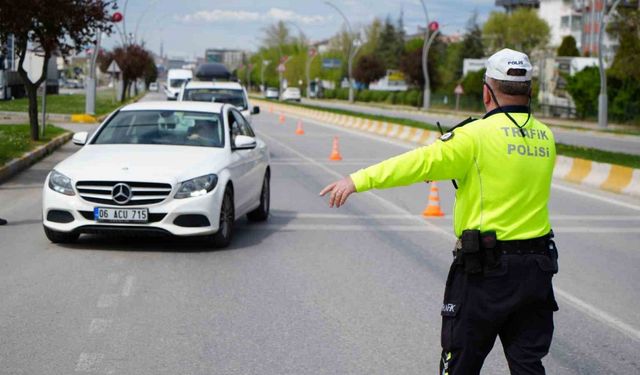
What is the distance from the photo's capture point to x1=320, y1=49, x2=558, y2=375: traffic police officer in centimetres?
428

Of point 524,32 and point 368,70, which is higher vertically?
point 524,32

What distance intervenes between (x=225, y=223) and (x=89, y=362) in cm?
479

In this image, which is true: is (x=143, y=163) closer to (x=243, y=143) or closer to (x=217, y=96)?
(x=243, y=143)

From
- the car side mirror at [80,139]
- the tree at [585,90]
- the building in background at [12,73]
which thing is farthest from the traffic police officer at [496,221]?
the tree at [585,90]

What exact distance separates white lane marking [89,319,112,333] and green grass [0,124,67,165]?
1299 cm

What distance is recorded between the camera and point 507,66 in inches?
171

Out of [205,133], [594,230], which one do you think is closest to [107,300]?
[205,133]

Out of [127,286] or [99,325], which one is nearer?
[99,325]

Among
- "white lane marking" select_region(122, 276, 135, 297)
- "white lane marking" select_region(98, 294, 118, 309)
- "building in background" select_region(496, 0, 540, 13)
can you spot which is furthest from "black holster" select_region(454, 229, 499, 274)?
"building in background" select_region(496, 0, 540, 13)

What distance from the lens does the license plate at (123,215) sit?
413 inches

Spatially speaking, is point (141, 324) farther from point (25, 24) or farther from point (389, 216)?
point (25, 24)

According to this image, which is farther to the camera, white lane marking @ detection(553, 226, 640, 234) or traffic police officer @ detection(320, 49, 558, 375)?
white lane marking @ detection(553, 226, 640, 234)

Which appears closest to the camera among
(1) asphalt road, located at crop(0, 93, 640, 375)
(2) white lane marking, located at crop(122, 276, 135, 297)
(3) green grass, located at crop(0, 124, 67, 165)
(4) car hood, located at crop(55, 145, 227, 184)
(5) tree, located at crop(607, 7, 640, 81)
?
(1) asphalt road, located at crop(0, 93, 640, 375)

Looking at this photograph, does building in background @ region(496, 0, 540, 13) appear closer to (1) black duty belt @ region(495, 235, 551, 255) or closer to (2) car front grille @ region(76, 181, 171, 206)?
(2) car front grille @ region(76, 181, 171, 206)
